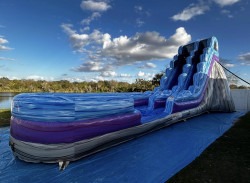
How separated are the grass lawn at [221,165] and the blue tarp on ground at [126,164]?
0.13 meters

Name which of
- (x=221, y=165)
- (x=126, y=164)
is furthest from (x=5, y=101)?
(x=221, y=165)

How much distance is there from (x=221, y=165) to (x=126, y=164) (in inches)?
49.1

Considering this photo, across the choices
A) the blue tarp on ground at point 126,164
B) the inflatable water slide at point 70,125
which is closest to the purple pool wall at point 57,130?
the inflatable water slide at point 70,125

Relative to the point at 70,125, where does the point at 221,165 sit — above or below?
below

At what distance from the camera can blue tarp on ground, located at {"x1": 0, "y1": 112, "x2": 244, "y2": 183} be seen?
244 cm

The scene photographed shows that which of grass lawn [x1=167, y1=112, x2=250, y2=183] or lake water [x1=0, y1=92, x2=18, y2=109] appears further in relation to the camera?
lake water [x1=0, y1=92, x2=18, y2=109]

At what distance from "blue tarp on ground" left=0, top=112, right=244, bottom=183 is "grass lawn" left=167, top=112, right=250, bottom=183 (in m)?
0.13

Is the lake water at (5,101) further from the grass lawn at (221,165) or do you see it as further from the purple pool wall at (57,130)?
the grass lawn at (221,165)

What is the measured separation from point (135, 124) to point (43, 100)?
1763 millimetres

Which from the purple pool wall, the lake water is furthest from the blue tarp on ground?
the lake water

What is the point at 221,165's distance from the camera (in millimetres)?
2754

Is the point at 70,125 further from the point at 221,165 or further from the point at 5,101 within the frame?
the point at 5,101

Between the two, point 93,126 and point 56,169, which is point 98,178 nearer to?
point 56,169

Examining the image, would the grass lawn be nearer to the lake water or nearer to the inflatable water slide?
the inflatable water slide
